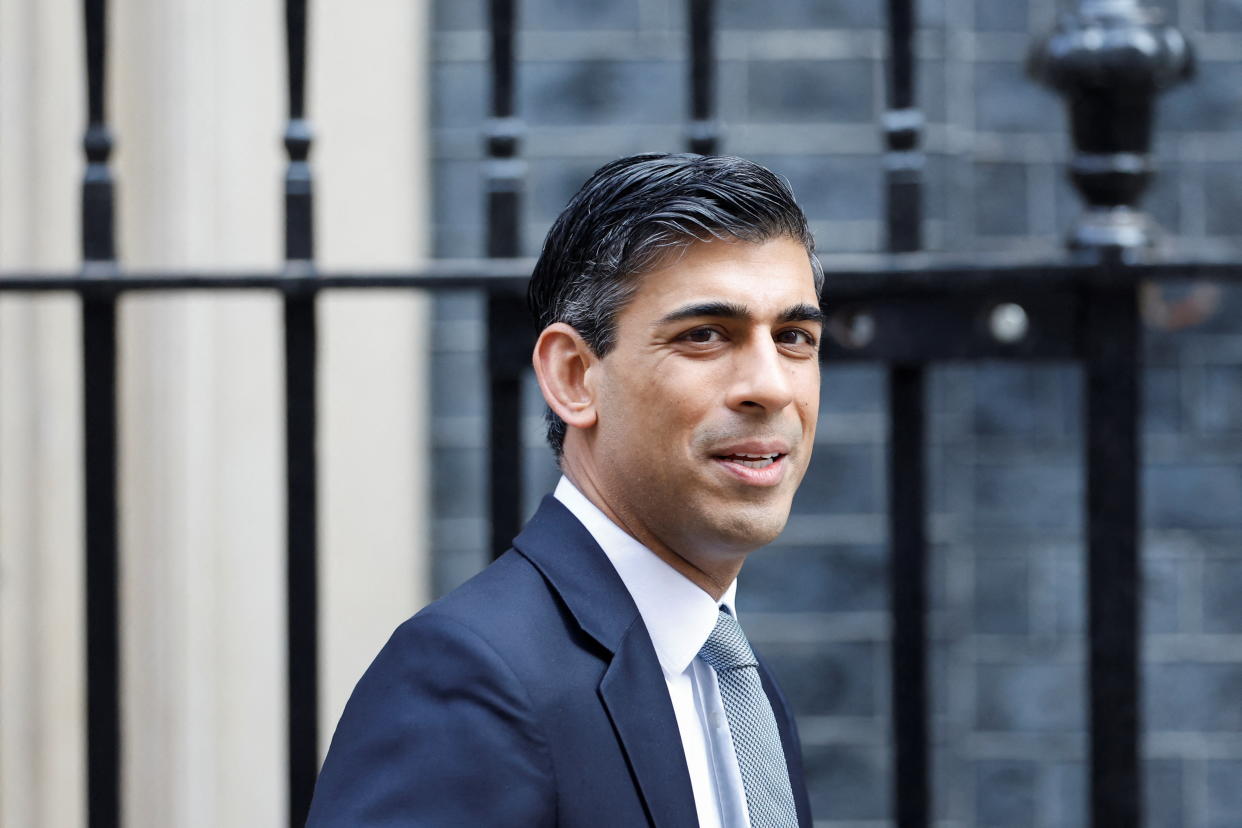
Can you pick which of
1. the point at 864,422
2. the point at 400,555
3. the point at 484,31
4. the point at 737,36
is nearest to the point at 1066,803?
the point at 864,422

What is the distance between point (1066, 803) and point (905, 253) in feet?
5.74

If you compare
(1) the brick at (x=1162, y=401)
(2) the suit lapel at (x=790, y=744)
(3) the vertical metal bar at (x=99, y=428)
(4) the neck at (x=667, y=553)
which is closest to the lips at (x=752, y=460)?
(4) the neck at (x=667, y=553)

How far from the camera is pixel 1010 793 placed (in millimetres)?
3379

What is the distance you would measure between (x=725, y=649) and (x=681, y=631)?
0.05 metres

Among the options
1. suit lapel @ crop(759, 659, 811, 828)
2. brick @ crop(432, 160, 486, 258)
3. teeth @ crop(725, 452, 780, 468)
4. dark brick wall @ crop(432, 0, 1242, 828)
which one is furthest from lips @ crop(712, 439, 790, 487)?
brick @ crop(432, 160, 486, 258)

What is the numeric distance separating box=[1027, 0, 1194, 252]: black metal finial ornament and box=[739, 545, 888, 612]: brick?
1341mm

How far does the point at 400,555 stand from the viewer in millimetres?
3328

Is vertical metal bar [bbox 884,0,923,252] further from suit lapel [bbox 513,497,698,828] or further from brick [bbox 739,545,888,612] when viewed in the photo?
brick [bbox 739,545,888,612]

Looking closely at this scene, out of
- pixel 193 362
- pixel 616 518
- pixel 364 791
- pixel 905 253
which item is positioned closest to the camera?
pixel 364 791

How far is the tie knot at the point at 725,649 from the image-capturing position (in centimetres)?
144

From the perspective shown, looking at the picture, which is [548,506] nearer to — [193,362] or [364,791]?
[364,791]

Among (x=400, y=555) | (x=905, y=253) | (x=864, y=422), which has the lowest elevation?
(x=400, y=555)

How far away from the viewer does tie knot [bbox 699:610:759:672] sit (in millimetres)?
1441

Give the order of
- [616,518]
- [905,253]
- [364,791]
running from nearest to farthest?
1. [364,791]
2. [616,518]
3. [905,253]
